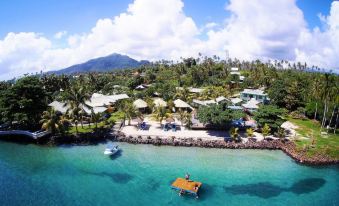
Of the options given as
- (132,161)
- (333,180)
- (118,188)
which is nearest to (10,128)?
(132,161)

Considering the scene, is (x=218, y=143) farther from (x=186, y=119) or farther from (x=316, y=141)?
(x=316, y=141)

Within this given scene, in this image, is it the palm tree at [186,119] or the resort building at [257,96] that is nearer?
the palm tree at [186,119]

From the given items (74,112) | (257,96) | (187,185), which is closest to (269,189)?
(187,185)

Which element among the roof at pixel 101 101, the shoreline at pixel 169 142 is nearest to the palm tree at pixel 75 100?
the shoreline at pixel 169 142

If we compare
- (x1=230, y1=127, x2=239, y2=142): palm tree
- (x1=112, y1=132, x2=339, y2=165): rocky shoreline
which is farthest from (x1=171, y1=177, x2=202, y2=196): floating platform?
(x1=230, y1=127, x2=239, y2=142): palm tree

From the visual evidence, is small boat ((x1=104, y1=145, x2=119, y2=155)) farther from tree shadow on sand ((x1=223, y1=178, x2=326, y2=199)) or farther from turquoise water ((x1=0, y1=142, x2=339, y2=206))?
tree shadow on sand ((x1=223, y1=178, x2=326, y2=199))

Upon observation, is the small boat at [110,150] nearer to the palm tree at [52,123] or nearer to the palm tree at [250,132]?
the palm tree at [52,123]
